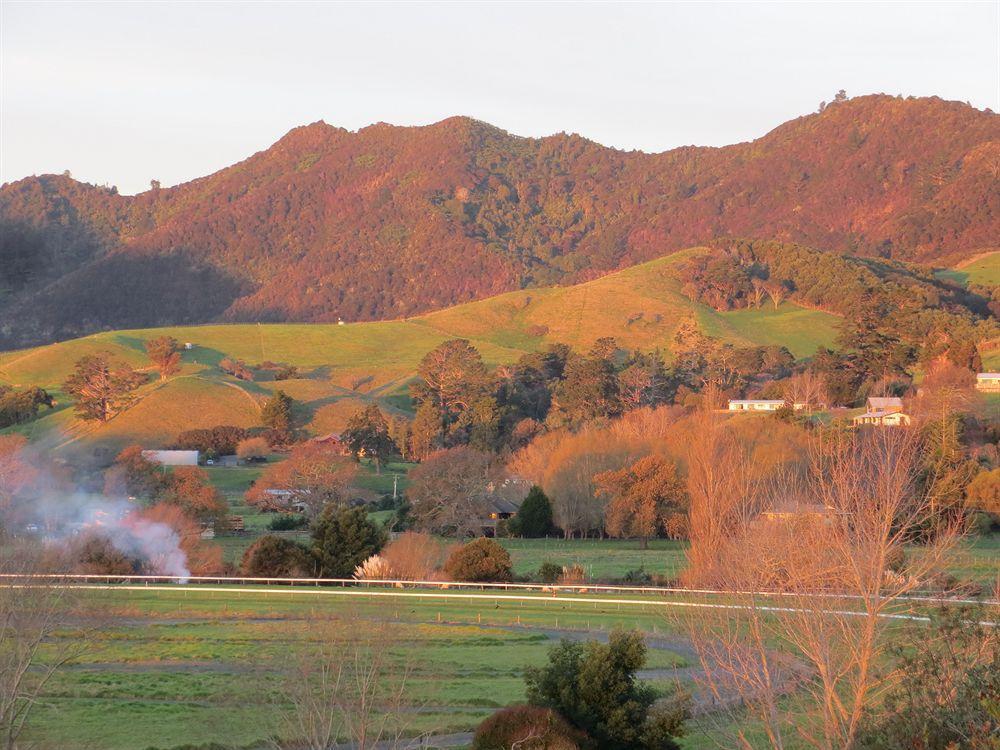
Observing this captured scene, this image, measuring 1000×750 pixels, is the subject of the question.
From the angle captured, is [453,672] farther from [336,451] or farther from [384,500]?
[336,451]

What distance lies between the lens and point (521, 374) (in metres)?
94.0

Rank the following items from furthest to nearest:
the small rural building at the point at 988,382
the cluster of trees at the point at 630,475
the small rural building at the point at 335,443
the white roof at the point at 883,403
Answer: the small rural building at the point at 335,443 < the small rural building at the point at 988,382 < the white roof at the point at 883,403 < the cluster of trees at the point at 630,475

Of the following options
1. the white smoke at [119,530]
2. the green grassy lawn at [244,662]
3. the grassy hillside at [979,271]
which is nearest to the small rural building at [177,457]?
the white smoke at [119,530]

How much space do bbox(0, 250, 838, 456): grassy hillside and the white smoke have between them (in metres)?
34.7

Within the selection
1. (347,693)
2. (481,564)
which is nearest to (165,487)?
(481,564)

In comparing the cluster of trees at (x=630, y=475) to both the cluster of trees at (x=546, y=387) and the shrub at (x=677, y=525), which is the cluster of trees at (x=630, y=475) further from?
the cluster of trees at (x=546, y=387)

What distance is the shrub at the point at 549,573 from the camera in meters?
41.1

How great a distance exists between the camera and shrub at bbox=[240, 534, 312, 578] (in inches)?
1660

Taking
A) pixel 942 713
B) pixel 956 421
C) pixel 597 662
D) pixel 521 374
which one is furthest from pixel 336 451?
pixel 942 713

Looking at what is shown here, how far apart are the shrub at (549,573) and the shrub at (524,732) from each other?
21010 millimetres

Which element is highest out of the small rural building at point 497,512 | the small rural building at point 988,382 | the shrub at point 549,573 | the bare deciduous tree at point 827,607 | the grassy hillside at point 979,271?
the grassy hillside at point 979,271

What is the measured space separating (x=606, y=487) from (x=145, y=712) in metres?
34.7

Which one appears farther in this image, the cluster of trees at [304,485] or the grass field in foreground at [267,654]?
the cluster of trees at [304,485]

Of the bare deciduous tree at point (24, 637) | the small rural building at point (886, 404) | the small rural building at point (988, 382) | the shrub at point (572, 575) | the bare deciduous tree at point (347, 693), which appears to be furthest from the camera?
the small rural building at point (988, 382)
